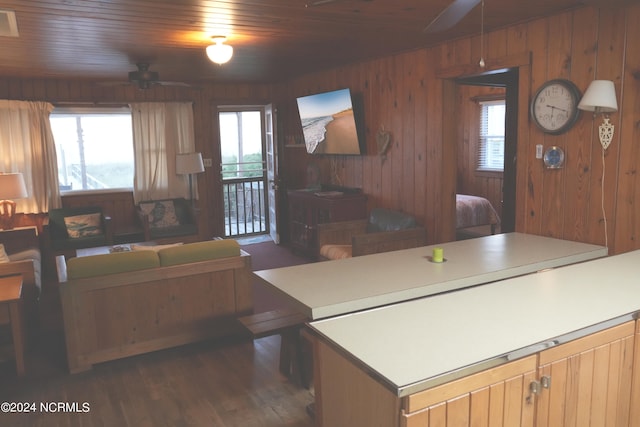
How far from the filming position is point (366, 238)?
14.5ft

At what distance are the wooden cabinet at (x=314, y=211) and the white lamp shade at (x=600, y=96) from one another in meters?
3.02

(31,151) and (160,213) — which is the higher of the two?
(31,151)

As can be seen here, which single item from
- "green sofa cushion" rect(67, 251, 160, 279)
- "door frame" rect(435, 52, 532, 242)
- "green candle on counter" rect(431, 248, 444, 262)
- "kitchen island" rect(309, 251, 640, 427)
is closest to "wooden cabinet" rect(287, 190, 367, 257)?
"door frame" rect(435, 52, 532, 242)

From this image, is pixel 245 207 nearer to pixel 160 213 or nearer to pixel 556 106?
pixel 160 213

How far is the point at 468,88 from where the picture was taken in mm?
7648

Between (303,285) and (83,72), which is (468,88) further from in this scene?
(303,285)

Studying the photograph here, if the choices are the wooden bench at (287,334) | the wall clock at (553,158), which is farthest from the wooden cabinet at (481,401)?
the wall clock at (553,158)

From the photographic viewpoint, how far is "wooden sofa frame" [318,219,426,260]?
441cm

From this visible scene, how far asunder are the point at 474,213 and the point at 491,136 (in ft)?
5.08

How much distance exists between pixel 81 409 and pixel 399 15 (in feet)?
10.6

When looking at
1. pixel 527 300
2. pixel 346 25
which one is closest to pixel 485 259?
pixel 527 300

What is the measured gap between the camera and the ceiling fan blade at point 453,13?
2.11 meters

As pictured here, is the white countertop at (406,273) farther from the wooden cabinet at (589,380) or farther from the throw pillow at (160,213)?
the throw pillow at (160,213)

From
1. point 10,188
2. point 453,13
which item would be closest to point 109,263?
point 453,13
